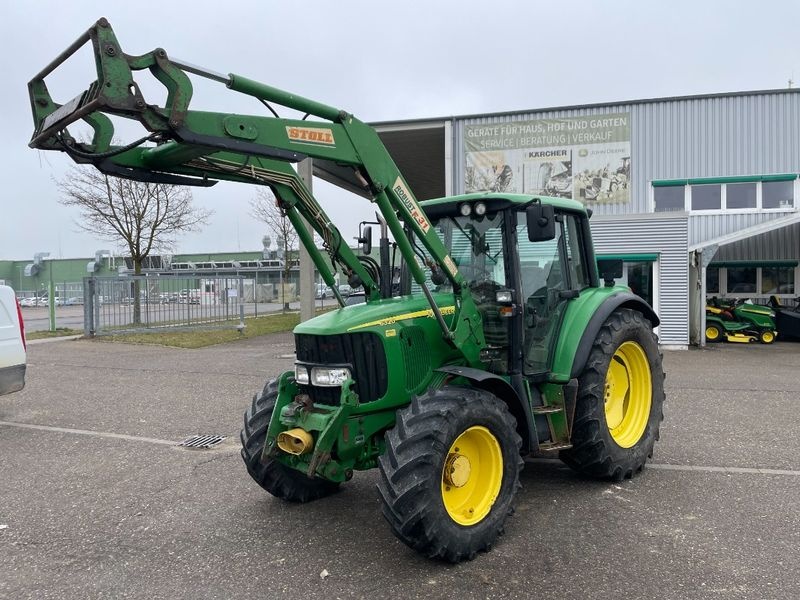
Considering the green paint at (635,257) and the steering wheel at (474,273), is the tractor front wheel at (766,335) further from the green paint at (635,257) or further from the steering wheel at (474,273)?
the steering wheel at (474,273)

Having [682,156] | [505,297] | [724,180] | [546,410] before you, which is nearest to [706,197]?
[724,180]

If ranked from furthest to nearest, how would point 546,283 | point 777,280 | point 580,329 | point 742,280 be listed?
point 742,280 < point 777,280 < point 546,283 < point 580,329

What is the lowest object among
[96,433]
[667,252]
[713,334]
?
[96,433]

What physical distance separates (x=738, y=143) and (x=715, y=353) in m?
5.29

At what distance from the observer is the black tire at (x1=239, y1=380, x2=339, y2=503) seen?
14.5 ft

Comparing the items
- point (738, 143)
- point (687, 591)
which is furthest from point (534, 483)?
point (738, 143)

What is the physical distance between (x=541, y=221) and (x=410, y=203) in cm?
89

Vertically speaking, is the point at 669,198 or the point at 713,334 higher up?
the point at 669,198

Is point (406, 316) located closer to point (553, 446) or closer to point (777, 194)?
point (553, 446)

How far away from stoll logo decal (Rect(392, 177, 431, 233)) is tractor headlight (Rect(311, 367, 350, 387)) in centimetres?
107

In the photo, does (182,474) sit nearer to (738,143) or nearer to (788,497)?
(788,497)

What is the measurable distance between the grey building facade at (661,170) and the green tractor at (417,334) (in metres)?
10.6

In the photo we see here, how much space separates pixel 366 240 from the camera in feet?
16.9

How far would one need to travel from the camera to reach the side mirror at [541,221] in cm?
421
